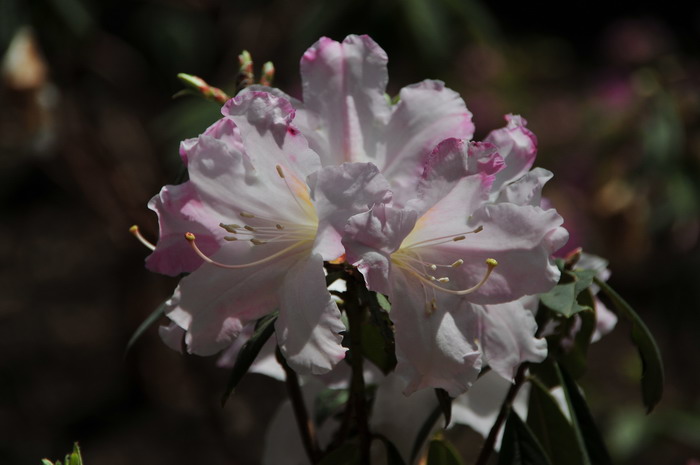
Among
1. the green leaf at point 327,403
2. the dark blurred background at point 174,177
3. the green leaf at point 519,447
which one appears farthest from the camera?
the dark blurred background at point 174,177

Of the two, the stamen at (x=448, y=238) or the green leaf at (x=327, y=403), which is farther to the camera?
the green leaf at (x=327, y=403)

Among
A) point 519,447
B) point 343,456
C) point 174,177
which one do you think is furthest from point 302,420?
point 174,177

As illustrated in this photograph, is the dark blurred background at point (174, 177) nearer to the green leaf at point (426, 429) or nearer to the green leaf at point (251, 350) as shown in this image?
the green leaf at point (426, 429)

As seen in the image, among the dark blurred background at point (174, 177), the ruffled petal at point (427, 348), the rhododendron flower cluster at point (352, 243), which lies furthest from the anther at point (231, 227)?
the dark blurred background at point (174, 177)

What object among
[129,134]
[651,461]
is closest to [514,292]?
[651,461]

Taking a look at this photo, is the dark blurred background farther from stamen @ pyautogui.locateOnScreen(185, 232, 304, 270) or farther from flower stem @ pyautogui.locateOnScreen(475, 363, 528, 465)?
stamen @ pyautogui.locateOnScreen(185, 232, 304, 270)

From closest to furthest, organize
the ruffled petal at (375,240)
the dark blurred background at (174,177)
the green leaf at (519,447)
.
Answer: the ruffled petal at (375,240) < the green leaf at (519,447) < the dark blurred background at (174,177)

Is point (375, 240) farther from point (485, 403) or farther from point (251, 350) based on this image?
point (485, 403)
